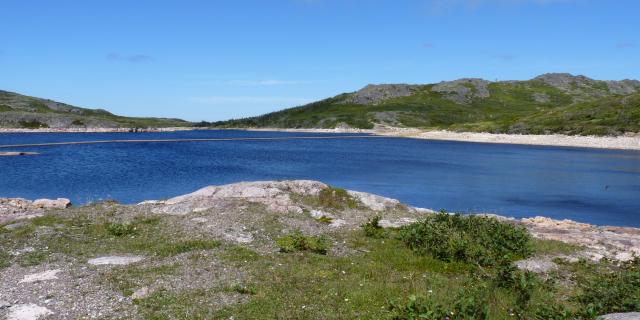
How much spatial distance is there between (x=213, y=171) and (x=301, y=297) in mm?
70672

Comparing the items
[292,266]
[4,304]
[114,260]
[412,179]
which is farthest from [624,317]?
[412,179]

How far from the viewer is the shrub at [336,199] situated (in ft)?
101

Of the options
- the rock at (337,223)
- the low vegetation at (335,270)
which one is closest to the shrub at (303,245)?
the low vegetation at (335,270)

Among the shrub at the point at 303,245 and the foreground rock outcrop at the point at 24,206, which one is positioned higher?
the shrub at the point at 303,245

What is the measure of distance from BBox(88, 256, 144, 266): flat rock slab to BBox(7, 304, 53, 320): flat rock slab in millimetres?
4241

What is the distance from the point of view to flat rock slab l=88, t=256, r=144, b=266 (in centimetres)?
1844

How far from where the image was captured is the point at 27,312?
13750 millimetres

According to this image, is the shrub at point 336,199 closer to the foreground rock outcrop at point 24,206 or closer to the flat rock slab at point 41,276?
the flat rock slab at point 41,276

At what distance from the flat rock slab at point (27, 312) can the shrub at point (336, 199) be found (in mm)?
18584

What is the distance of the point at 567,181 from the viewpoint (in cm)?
7631

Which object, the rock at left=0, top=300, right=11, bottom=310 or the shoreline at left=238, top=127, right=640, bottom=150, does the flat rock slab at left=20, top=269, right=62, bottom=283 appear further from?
the shoreline at left=238, top=127, right=640, bottom=150

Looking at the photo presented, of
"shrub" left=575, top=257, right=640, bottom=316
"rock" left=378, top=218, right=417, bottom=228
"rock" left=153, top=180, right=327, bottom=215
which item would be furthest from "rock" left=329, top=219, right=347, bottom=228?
"shrub" left=575, top=257, right=640, bottom=316

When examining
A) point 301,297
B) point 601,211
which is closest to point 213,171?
point 601,211

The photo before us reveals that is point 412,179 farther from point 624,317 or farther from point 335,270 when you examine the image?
point 624,317
